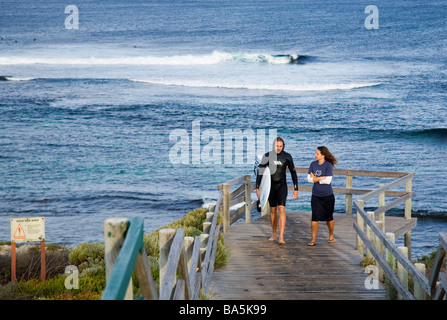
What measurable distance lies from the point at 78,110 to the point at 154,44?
4157 centimetres

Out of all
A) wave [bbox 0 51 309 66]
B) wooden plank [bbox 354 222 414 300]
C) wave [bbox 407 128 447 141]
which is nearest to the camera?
wooden plank [bbox 354 222 414 300]

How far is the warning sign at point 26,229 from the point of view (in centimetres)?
1096

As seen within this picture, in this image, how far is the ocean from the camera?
1122 inches

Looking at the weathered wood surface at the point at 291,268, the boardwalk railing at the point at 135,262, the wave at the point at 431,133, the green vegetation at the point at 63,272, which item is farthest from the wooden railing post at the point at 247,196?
the wave at the point at 431,133

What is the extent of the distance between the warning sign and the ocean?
9507mm

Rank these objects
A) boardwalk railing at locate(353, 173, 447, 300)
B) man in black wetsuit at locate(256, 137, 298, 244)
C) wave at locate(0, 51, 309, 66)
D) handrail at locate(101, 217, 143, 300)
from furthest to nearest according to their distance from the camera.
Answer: wave at locate(0, 51, 309, 66), man in black wetsuit at locate(256, 137, 298, 244), boardwalk railing at locate(353, 173, 447, 300), handrail at locate(101, 217, 143, 300)

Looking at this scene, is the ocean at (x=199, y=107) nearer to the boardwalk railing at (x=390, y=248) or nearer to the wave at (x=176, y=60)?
the wave at (x=176, y=60)

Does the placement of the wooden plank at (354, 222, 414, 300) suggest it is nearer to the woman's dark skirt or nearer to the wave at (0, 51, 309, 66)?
the woman's dark skirt

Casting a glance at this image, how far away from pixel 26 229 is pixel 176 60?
221 ft

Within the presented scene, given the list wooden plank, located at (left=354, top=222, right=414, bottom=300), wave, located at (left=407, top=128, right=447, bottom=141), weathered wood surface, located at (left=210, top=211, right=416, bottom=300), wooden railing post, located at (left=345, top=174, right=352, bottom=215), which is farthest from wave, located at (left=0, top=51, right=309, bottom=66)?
wooden plank, located at (left=354, top=222, right=414, bottom=300)

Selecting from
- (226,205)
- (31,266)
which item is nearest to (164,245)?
(226,205)

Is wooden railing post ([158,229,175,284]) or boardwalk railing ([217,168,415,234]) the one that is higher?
wooden railing post ([158,229,175,284])

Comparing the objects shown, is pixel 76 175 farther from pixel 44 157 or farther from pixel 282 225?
pixel 282 225

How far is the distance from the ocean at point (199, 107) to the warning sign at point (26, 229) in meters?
9.51
